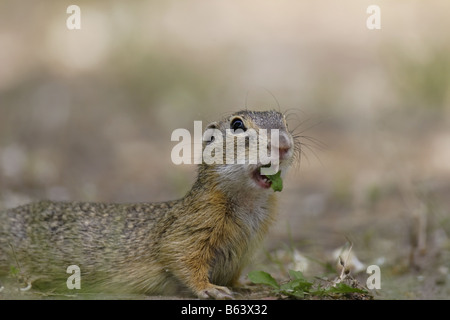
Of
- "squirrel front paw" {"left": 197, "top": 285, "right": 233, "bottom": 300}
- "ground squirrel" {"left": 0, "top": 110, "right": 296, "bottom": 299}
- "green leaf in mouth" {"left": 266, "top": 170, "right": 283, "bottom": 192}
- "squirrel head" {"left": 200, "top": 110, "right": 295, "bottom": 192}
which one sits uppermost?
"squirrel head" {"left": 200, "top": 110, "right": 295, "bottom": 192}

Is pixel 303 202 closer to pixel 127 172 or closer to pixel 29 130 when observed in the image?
pixel 127 172

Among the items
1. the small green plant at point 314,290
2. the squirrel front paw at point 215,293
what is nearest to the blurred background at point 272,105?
the small green plant at point 314,290

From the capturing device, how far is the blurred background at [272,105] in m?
8.76

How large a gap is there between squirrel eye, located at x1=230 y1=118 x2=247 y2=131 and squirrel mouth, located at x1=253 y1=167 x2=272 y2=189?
431 millimetres

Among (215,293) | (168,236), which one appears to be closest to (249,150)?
(168,236)

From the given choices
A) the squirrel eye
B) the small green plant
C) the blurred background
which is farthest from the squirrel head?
the blurred background

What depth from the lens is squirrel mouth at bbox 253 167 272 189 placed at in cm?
566

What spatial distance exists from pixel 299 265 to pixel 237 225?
145cm

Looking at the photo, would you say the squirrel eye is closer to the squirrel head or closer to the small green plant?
the squirrel head

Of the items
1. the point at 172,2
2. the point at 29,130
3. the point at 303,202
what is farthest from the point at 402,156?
the point at 172,2

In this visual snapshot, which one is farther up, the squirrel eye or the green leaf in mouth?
the squirrel eye

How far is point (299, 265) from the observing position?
7.17 metres

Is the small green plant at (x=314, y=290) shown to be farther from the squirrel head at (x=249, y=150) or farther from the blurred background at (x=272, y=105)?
the blurred background at (x=272, y=105)

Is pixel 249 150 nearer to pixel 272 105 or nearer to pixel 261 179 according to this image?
pixel 261 179
